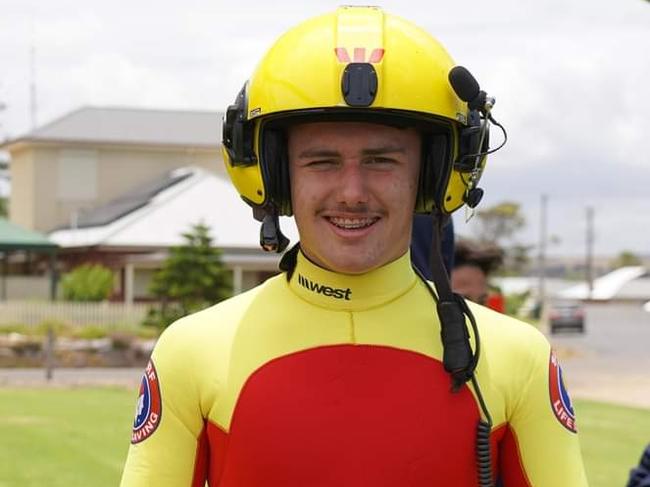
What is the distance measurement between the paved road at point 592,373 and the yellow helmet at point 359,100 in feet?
62.5

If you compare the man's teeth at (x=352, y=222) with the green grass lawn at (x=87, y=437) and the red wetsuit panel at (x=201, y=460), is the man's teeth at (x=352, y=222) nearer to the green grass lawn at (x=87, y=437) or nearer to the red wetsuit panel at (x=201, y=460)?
the red wetsuit panel at (x=201, y=460)

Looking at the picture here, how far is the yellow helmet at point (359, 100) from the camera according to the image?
2.74 meters

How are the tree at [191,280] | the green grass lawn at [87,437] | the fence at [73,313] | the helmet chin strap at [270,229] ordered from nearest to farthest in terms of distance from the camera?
1. the helmet chin strap at [270,229]
2. the green grass lawn at [87,437]
3. the tree at [191,280]
4. the fence at [73,313]

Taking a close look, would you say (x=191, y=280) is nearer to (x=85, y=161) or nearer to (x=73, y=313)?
(x=73, y=313)

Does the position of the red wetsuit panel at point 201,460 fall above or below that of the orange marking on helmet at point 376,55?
below

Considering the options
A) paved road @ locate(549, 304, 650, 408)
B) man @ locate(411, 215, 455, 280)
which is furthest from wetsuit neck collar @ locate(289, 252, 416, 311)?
paved road @ locate(549, 304, 650, 408)

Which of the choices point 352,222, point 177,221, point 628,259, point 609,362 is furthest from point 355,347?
point 628,259

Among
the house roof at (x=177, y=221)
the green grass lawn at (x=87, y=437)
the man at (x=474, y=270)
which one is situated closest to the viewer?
the man at (x=474, y=270)

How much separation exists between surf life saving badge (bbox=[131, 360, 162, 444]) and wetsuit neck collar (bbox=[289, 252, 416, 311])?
0.38 metres

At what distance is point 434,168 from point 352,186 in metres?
0.24

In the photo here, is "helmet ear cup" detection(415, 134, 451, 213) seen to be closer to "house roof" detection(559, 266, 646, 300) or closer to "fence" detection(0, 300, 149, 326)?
"fence" detection(0, 300, 149, 326)

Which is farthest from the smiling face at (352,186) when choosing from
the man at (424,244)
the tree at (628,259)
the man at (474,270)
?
the tree at (628,259)

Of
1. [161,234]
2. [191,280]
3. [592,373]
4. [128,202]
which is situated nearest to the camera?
[592,373]

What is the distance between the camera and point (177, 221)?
50875mm
